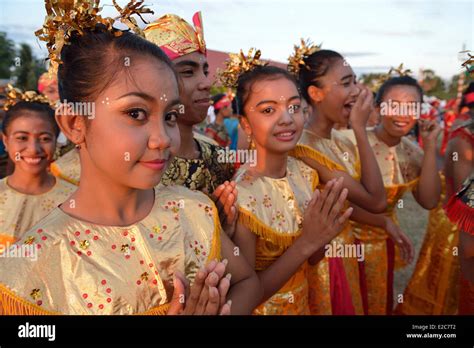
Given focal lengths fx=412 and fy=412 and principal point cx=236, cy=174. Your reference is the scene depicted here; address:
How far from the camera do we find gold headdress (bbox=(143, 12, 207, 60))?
245 cm

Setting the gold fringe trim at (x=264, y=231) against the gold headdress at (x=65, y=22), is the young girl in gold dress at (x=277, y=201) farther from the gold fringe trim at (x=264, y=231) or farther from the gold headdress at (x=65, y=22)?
the gold headdress at (x=65, y=22)

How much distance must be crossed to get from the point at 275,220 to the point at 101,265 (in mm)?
1184

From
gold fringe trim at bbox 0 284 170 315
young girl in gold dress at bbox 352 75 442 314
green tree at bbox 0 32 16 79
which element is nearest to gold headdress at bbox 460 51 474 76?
young girl in gold dress at bbox 352 75 442 314

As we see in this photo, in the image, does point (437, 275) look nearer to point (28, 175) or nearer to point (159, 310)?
point (159, 310)

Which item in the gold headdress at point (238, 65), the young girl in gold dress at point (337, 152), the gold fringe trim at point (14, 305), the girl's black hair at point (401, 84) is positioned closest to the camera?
the gold fringe trim at point (14, 305)

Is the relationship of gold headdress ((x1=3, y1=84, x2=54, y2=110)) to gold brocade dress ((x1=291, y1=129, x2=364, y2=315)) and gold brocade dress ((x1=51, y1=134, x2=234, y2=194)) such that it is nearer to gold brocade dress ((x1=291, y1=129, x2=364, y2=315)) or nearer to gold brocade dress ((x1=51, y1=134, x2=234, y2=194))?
gold brocade dress ((x1=51, y1=134, x2=234, y2=194))

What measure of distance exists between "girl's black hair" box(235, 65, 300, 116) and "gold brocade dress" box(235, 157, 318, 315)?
0.46 meters

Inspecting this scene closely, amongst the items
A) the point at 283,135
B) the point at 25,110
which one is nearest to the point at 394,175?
the point at 283,135

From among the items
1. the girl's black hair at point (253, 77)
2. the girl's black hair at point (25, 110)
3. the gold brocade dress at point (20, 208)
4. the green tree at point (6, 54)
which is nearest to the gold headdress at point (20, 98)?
the girl's black hair at point (25, 110)

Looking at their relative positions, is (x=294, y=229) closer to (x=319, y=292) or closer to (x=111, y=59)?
(x=319, y=292)

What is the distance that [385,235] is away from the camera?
3623 mm

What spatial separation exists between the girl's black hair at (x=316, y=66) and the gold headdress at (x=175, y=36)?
1.07 metres

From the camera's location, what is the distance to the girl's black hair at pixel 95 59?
141 cm
